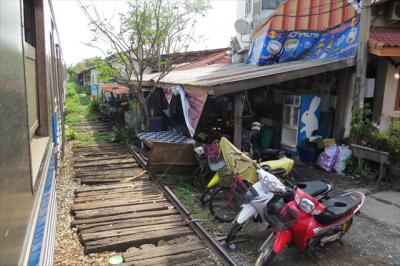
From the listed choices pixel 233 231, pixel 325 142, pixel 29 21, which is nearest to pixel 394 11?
pixel 325 142

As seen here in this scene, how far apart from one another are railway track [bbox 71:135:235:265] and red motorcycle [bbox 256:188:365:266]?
55 cm

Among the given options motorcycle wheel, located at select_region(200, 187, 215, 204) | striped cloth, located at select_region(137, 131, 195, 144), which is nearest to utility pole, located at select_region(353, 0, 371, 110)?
motorcycle wheel, located at select_region(200, 187, 215, 204)

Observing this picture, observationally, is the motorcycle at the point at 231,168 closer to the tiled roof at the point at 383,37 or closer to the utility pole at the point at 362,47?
the utility pole at the point at 362,47

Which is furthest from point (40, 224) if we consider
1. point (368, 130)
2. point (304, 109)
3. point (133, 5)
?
point (133, 5)

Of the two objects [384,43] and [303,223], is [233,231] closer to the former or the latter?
[303,223]

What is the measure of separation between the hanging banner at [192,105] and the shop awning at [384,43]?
3887 millimetres

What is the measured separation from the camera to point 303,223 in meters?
4.20

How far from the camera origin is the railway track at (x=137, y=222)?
447 cm

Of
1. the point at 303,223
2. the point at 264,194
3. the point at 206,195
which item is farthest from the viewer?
the point at 206,195

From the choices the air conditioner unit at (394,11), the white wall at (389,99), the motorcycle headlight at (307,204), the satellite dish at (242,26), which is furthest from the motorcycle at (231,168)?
the satellite dish at (242,26)

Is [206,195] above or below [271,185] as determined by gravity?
below

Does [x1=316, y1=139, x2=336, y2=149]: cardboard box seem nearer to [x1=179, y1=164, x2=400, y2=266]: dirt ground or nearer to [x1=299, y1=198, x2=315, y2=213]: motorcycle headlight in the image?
[x1=179, y1=164, x2=400, y2=266]: dirt ground

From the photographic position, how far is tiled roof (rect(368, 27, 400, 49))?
7488 millimetres

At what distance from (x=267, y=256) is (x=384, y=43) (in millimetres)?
5667
